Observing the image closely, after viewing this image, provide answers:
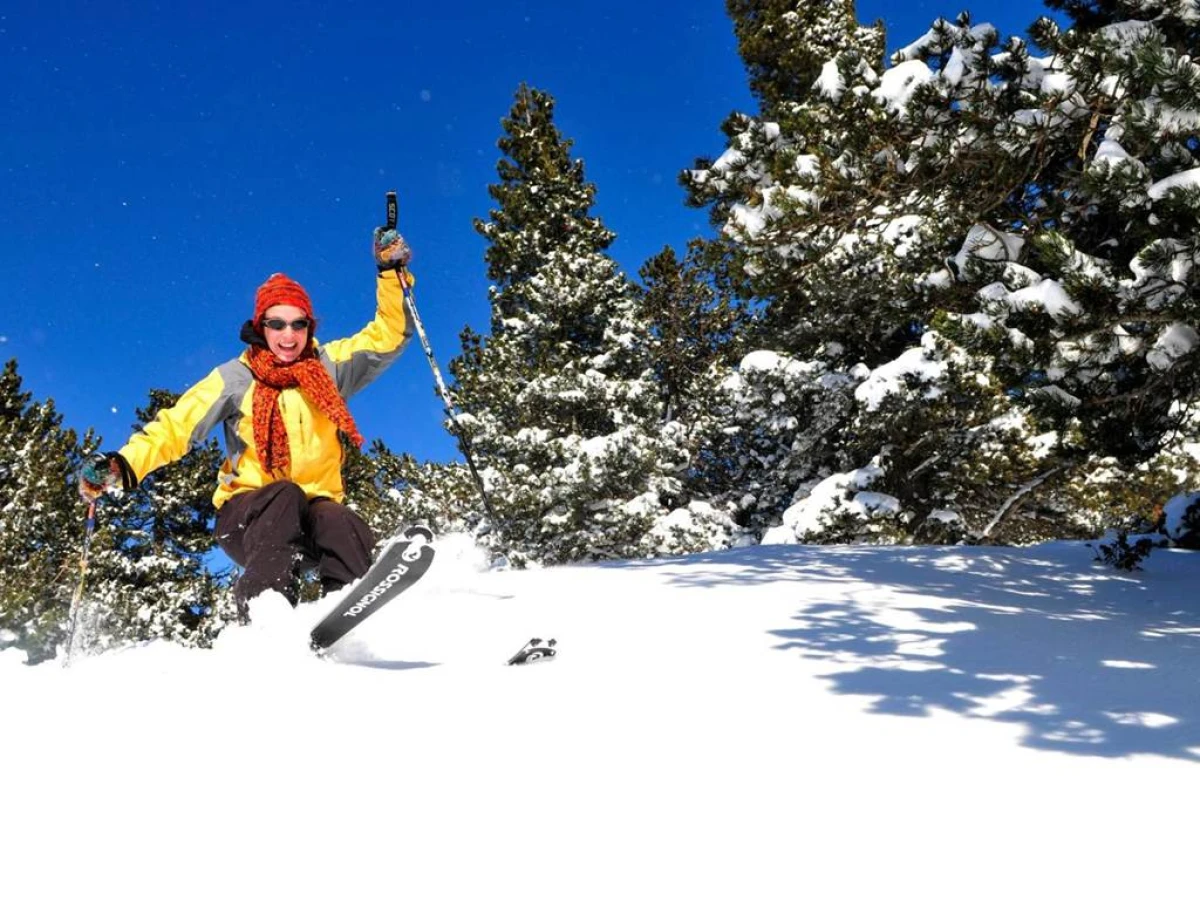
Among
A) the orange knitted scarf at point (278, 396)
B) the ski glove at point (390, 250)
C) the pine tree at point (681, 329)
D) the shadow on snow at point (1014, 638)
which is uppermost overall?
the pine tree at point (681, 329)

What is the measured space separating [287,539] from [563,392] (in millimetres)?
12843

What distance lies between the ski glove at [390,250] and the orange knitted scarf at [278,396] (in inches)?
23.9

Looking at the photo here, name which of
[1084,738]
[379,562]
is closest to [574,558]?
[379,562]

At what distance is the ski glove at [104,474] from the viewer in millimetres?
3379

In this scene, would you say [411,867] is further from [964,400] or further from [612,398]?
[612,398]

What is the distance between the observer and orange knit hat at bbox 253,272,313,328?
3.76 metres

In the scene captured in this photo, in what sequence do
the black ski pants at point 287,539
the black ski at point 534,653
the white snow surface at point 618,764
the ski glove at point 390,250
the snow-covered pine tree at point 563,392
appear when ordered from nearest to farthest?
the white snow surface at point 618,764 → the black ski at point 534,653 → the black ski pants at point 287,539 → the ski glove at point 390,250 → the snow-covered pine tree at point 563,392

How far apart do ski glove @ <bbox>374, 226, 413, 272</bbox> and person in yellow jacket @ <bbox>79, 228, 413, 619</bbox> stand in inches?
17.2

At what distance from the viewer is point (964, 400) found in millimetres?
9039

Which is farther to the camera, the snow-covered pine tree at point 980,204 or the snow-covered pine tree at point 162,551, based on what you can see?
the snow-covered pine tree at point 162,551

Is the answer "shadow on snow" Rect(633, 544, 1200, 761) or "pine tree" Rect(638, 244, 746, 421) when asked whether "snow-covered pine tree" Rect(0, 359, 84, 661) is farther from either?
"shadow on snow" Rect(633, 544, 1200, 761)

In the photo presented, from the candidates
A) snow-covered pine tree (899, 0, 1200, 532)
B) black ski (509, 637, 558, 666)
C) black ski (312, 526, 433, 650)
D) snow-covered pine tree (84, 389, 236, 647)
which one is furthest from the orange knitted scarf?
snow-covered pine tree (84, 389, 236, 647)

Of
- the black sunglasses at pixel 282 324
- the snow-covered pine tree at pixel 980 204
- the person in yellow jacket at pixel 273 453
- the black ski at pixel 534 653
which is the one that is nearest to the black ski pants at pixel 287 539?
the person in yellow jacket at pixel 273 453

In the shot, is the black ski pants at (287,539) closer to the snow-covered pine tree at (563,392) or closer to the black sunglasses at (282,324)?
the black sunglasses at (282,324)
